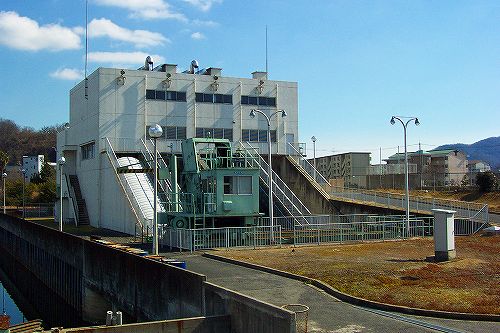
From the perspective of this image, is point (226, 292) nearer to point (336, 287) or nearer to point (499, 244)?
point (336, 287)

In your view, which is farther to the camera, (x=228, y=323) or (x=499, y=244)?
(x=499, y=244)

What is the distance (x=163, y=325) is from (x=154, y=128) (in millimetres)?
10497

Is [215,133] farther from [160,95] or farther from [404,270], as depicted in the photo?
[404,270]

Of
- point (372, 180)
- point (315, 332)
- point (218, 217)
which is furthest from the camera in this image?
point (372, 180)

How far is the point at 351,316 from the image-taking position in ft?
42.8

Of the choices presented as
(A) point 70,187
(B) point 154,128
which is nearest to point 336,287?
(B) point 154,128

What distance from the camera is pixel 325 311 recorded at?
44.5 feet

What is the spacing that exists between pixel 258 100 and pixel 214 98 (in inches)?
188

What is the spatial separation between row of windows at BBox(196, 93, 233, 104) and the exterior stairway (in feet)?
49.3

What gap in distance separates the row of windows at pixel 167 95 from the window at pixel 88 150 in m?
6.96

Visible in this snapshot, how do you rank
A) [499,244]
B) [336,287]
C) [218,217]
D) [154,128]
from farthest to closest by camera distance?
[218,217], [499,244], [154,128], [336,287]

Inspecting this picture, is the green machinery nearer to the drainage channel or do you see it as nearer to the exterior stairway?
the drainage channel

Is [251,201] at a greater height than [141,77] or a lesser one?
lesser

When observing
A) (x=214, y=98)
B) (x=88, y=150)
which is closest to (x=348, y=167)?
(x=214, y=98)
